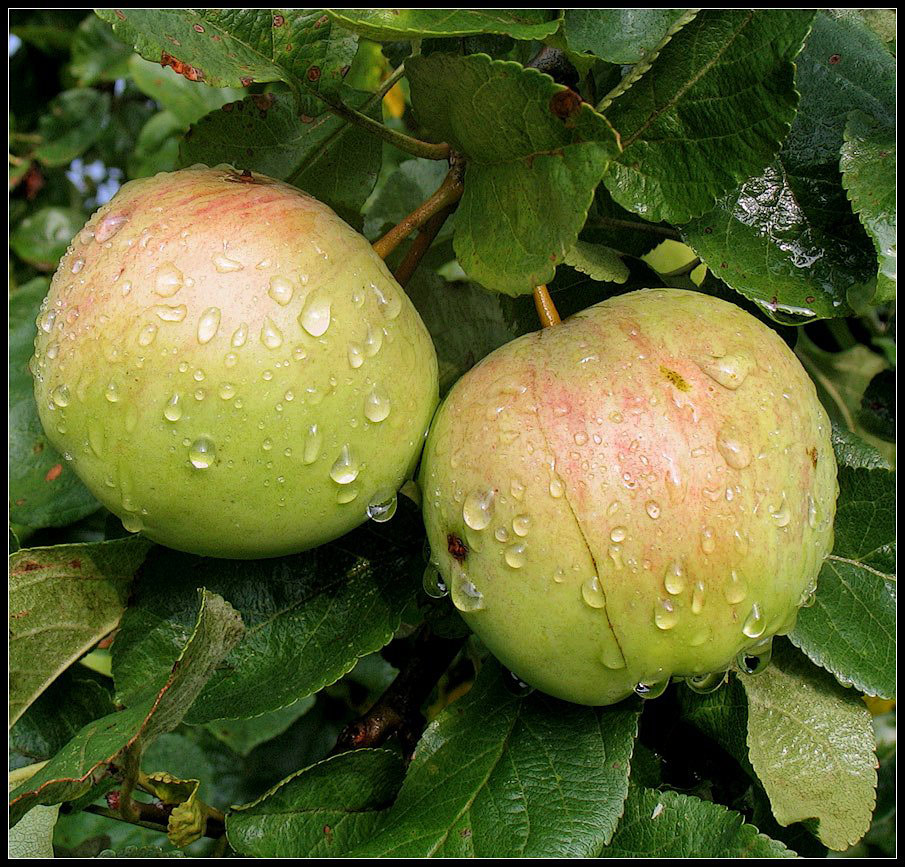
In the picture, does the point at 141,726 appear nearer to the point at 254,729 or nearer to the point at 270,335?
the point at 270,335

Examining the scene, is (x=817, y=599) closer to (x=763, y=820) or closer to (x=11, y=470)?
(x=763, y=820)

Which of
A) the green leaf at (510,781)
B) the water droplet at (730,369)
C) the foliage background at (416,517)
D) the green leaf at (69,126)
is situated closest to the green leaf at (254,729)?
the foliage background at (416,517)

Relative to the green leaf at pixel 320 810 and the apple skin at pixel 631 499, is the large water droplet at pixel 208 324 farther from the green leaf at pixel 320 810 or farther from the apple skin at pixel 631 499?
the green leaf at pixel 320 810

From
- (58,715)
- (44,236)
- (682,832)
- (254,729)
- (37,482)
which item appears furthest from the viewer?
(44,236)

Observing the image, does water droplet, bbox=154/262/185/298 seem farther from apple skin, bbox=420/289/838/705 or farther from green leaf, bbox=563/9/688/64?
green leaf, bbox=563/9/688/64

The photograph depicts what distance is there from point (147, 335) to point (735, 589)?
1.53 ft

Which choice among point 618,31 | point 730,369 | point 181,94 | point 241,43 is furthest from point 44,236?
point 730,369

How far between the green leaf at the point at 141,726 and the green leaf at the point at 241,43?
1.39ft

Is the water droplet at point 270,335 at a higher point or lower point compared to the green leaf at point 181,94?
higher

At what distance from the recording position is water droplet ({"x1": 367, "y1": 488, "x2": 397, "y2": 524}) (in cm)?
77

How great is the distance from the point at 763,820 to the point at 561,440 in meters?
0.48

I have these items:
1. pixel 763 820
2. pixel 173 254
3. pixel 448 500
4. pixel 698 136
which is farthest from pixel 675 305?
pixel 763 820

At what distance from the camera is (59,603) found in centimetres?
92

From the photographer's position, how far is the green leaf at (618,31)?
73 centimetres
